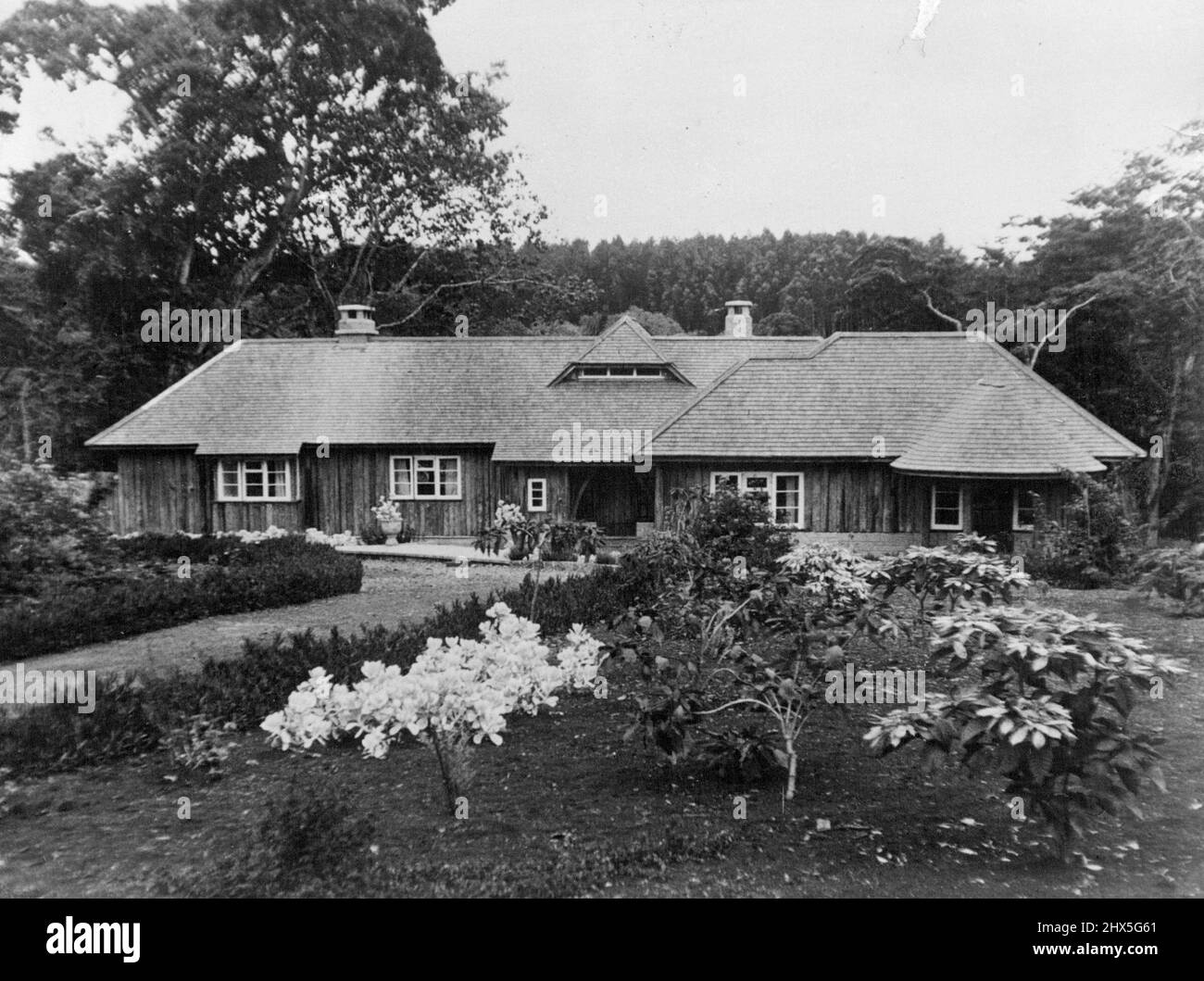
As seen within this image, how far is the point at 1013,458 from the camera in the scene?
13.2 meters

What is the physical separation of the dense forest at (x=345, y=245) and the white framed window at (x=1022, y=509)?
149 centimetres

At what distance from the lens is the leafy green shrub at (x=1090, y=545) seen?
11.1 m

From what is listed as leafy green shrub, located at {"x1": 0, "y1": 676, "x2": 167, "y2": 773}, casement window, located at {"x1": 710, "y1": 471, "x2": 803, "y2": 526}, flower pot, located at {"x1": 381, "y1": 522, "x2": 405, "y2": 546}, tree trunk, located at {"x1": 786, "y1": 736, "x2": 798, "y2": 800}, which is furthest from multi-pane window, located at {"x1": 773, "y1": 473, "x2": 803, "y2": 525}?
leafy green shrub, located at {"x1": 0, "y1": 676, "x2": 167, "y2": 773}

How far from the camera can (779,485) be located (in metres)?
15.4

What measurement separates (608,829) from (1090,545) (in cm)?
922

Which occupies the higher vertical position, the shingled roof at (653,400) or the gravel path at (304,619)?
the shingled roof at (653,400)

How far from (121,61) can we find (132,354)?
28.0 ft

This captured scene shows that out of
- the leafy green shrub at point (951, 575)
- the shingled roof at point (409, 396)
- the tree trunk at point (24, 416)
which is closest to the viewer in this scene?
the leafy green shrub at point (951, 575)

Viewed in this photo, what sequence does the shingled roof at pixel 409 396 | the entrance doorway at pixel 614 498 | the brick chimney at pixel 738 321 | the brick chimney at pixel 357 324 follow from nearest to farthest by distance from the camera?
the entrance doorway at pixel 614 498, the shingled roof at pixel 409 396, the brick chimney at pixel 357 324, the brick chimney at pixel 738 321

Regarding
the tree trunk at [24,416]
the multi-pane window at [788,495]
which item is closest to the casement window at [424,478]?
the tree trunk at [24,416]

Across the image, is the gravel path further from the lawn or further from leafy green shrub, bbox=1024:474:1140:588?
leafy green shrub, bbox=1024:474:1140:588

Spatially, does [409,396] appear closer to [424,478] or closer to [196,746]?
[424,478]

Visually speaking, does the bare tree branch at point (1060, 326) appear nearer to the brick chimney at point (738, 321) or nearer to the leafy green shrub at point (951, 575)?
the brick chimney at point (738, 321)

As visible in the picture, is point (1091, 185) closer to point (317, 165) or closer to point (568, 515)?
point (568, 515)
